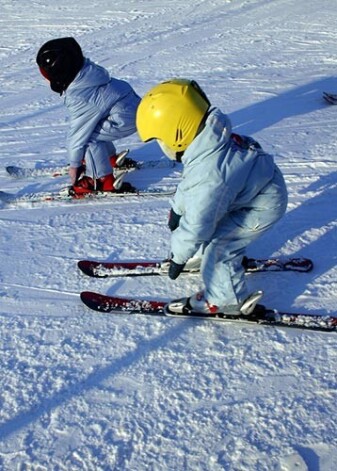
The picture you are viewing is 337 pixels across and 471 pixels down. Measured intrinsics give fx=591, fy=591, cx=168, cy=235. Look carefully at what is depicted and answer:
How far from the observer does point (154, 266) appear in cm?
428

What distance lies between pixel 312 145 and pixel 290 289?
7.90 ft

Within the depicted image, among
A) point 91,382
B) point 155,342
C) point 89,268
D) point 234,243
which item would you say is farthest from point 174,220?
point 91,382

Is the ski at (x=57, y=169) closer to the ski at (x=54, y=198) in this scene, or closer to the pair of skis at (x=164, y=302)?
the ski at (x=54, y=198)

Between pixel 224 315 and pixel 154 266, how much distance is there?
76 centimetres

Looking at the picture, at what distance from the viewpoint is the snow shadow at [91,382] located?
3.22 m

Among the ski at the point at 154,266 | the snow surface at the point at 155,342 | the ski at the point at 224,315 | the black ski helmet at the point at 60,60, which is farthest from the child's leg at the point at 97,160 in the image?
the ski at the point at 224,315

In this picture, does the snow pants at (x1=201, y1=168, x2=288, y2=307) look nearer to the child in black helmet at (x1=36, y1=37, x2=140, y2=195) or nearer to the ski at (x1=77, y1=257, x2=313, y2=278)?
the ski at (x1=77, y1=257, x2=313, y2=278)

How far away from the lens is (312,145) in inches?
235

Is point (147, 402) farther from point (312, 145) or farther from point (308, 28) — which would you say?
point (308, 28)

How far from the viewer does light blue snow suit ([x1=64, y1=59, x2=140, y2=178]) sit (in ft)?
16.5

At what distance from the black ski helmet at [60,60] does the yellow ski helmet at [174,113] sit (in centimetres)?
183

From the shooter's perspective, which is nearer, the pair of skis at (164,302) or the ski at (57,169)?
the pair of skis at (164,302)

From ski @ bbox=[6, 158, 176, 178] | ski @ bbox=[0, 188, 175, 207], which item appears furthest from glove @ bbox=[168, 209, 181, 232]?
ski @ bbox=[6, 158, 176, 178]

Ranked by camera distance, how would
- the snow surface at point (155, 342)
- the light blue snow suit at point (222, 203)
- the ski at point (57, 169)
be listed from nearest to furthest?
the snow surface at point (155, 342), the light blue snow suit at point (222, 203), the ski at point (57, 169)
